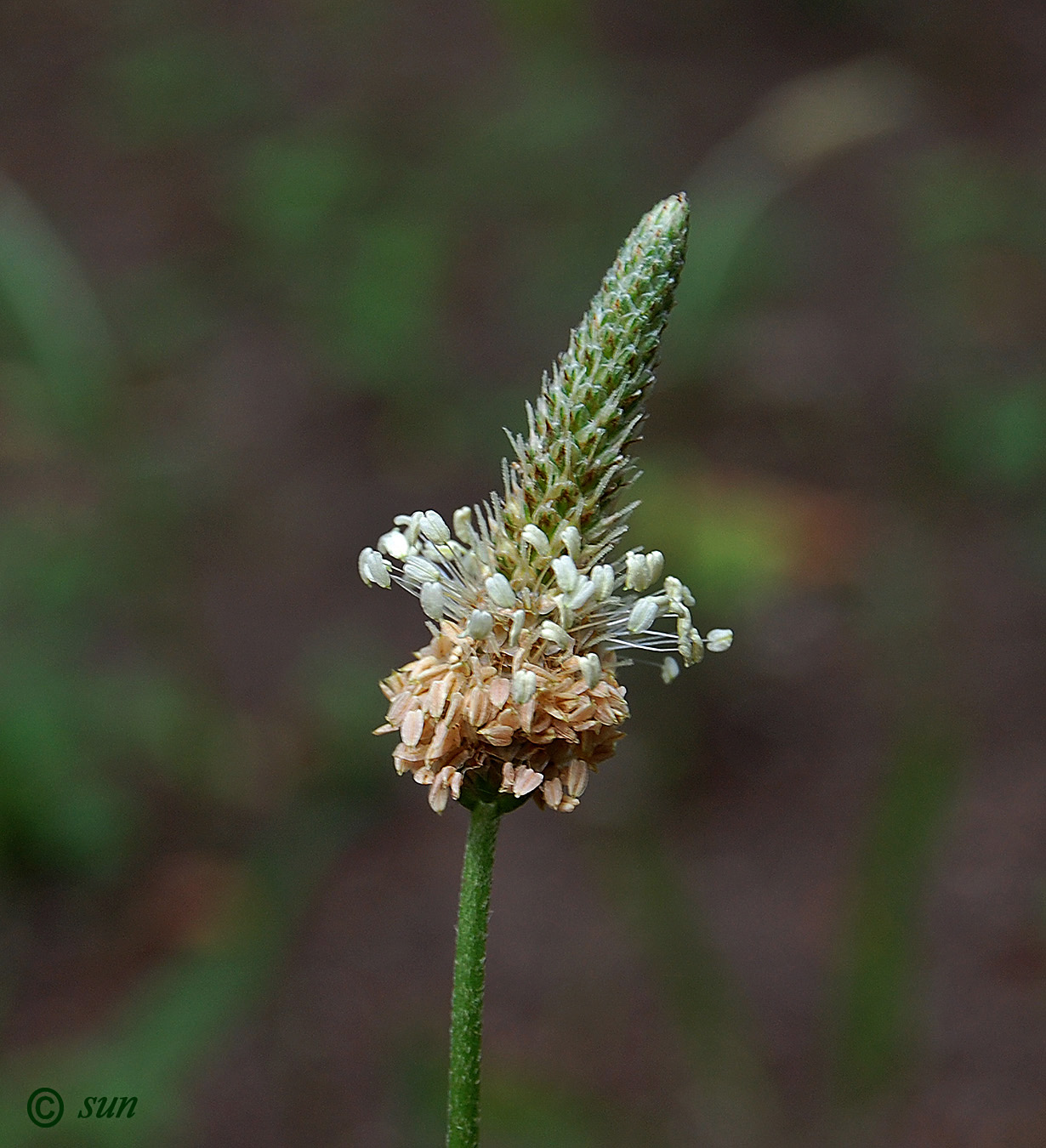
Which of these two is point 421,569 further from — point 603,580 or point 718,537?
point 718,537

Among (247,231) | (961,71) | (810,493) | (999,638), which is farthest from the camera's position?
(961,71)

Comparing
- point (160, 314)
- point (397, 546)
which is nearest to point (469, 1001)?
point (397, 546)

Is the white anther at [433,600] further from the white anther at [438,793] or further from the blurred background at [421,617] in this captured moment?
the blurred background at [421,617]

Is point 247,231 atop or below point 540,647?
atop

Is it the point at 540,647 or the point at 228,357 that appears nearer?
the point at 540,647

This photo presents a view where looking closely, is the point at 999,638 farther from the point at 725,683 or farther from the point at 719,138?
the point at 719,138

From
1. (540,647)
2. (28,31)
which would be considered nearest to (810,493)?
(540,647)

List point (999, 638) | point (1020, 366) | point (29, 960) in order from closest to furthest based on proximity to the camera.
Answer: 1. point (29, 960)
2. point (999, 638)
3. point (1020, 366)
